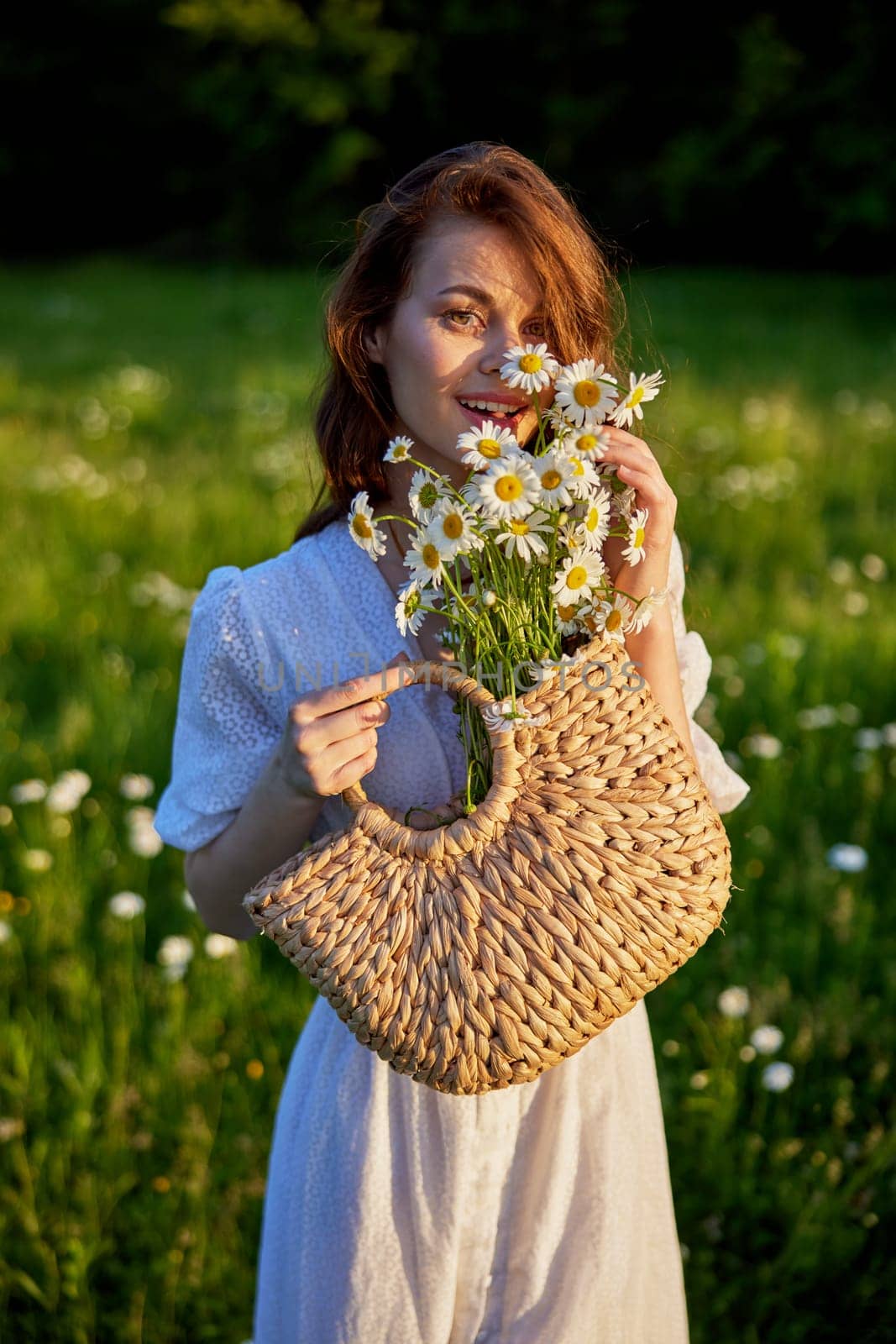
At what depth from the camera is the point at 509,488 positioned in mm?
1102

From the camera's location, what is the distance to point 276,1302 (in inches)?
61.6

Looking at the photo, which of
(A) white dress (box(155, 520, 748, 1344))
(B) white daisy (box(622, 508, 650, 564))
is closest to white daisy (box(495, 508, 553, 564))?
(B) white daisy (box(622, 508, 650, 564))

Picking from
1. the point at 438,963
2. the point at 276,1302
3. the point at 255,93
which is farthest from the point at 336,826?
the point at 255,93

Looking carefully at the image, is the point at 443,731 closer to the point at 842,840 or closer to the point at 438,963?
the point at 438,963

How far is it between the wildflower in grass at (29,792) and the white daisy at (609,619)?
6.03 ft

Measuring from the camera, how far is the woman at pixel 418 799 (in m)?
1.37

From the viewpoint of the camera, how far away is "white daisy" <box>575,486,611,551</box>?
116 centimetres

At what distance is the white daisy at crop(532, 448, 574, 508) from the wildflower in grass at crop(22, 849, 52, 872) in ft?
6.38

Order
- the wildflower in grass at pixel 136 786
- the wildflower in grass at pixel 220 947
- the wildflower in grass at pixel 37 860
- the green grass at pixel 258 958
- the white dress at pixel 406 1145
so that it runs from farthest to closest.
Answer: the wildflower in grass at pixel 136 786
the wildflower in grass at pixel 37 860
the wildflower in grass at pixel 220 947
the green grass at pixel 258 958
the white dress at pixel 406 1145

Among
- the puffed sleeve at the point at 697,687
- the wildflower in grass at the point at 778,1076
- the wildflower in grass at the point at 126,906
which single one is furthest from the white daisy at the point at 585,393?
the wildflower in grass at the point at 126,906

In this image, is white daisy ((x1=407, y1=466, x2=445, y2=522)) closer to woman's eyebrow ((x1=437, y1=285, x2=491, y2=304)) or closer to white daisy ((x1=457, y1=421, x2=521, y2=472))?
white daisy ((x1=457, y1=421, x2=521, y2=472))

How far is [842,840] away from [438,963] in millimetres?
2097

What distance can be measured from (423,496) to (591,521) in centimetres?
17

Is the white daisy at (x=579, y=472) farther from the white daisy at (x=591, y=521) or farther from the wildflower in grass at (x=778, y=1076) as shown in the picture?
the wildflower in grass at (x=778, y=1076)
